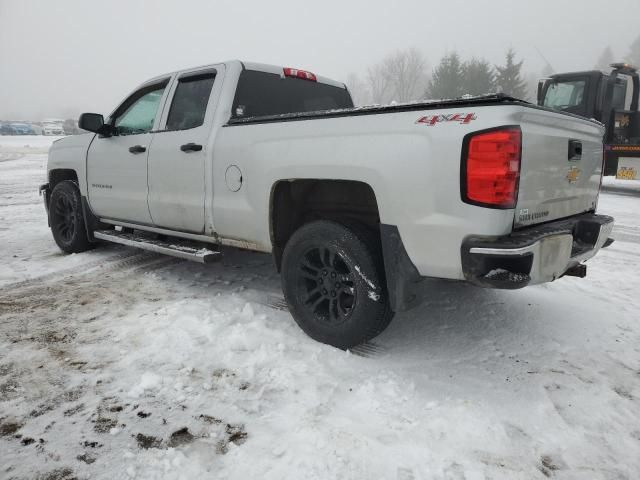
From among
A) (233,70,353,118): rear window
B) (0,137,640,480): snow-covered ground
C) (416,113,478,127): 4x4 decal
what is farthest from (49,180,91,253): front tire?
(416,113,478,127): 4x4 decal

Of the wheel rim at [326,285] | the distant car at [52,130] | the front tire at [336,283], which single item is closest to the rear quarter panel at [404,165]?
the front tire at [336,283]

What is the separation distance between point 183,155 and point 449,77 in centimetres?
4066

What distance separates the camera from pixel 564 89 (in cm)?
1070

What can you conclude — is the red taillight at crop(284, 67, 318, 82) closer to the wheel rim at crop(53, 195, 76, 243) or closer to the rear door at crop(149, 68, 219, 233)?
the rear door at crop(149, 68, 219, 233)

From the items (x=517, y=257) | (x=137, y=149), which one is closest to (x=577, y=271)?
(x=517, y=257)

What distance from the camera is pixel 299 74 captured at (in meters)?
4.43

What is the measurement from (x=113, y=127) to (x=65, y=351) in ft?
8.68

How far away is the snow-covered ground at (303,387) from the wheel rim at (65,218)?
123 centimetres

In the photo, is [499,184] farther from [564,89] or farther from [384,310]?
[564,89]

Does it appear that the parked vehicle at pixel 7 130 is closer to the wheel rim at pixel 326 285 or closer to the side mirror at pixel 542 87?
the side mirror at pixel 542 87

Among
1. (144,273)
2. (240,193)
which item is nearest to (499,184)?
(240,193)

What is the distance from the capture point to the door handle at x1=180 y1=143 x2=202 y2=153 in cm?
370

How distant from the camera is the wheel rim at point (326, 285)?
2984 mm

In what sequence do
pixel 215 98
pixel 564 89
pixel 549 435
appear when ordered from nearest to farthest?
pixel 549 435 < pixel 215 98 < pixel 564 89
